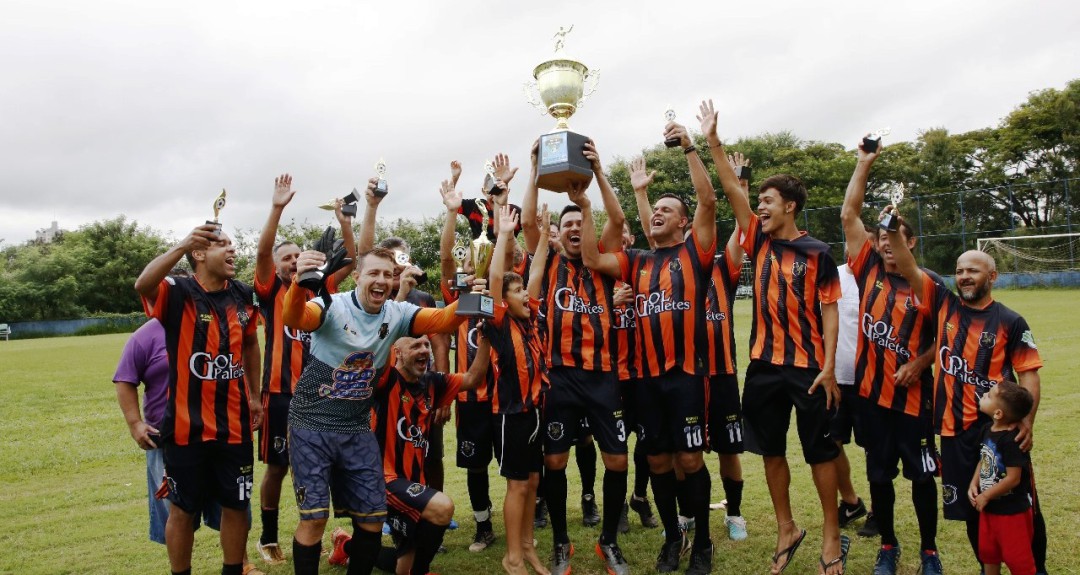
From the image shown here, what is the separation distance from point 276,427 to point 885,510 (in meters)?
4.31

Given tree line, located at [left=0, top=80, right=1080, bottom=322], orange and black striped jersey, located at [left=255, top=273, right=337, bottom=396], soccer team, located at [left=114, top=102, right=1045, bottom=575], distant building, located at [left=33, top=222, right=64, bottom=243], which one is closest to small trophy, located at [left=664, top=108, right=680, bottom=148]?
soccer team, located at [left=114, top=102, right=1045, bottom=575]

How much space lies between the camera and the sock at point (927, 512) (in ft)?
15.7

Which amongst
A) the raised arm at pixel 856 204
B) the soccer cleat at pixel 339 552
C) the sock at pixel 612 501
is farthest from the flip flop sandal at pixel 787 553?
the soccer cleat at pixel 339 552

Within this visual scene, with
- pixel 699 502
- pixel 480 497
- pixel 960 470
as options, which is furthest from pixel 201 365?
pixel 960 470

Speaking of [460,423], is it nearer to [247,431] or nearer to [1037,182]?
[247,431]

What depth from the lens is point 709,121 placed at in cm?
513

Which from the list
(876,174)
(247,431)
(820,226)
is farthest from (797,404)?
(876,174)

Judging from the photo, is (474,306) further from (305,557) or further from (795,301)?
(795,301)

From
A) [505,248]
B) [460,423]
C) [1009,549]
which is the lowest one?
[1009,549]

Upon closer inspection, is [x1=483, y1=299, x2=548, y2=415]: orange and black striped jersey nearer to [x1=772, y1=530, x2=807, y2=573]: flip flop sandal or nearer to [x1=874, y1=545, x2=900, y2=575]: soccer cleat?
[x1=772, y1=530, x2=807, y2=573]: flip flop sandal

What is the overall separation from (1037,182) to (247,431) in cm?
4462

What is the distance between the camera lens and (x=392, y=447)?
4871 mm

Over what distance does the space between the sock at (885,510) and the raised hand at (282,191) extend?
4309 millimetres

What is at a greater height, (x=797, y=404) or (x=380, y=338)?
(x=380, y=338)
